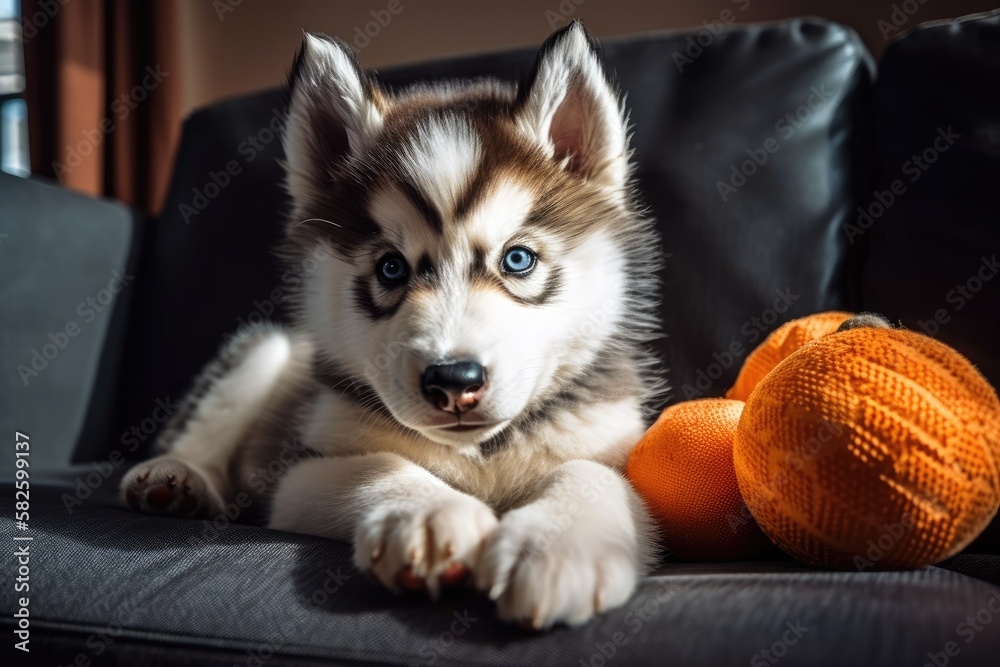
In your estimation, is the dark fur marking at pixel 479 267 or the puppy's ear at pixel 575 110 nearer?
the dark fur marking at pixel 479 267

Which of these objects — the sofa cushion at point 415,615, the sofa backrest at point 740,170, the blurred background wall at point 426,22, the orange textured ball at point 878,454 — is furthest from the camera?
the blurred background wall at point 426,22

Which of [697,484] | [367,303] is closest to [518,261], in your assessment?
[367,303]

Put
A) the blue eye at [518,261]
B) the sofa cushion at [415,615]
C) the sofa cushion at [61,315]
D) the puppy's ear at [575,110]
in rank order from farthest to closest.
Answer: the sofa cushion at [61,315]
the puppy's ear at [575,110]
the blue eye at [518,261]
the sofa cushion at [415,615]

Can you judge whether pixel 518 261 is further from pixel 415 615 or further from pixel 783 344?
pixel 415 615

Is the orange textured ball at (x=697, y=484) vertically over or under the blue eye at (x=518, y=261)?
under

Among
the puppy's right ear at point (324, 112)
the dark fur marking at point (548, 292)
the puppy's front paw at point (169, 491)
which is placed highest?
the puppy's right ear at point (324, 112)

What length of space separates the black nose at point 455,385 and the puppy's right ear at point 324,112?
1.99ft

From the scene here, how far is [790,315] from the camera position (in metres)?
1.85

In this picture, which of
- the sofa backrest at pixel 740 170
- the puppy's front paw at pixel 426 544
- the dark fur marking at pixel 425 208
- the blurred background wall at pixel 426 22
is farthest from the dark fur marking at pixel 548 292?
the blurred background wall at pixel 426 22

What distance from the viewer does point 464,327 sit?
1123 millimetres

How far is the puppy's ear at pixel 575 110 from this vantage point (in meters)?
1.39

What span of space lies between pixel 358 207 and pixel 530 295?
380 mm

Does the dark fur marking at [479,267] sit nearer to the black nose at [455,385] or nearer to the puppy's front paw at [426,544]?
the black nose at [455,385]

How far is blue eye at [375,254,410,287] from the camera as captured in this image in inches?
51.4
